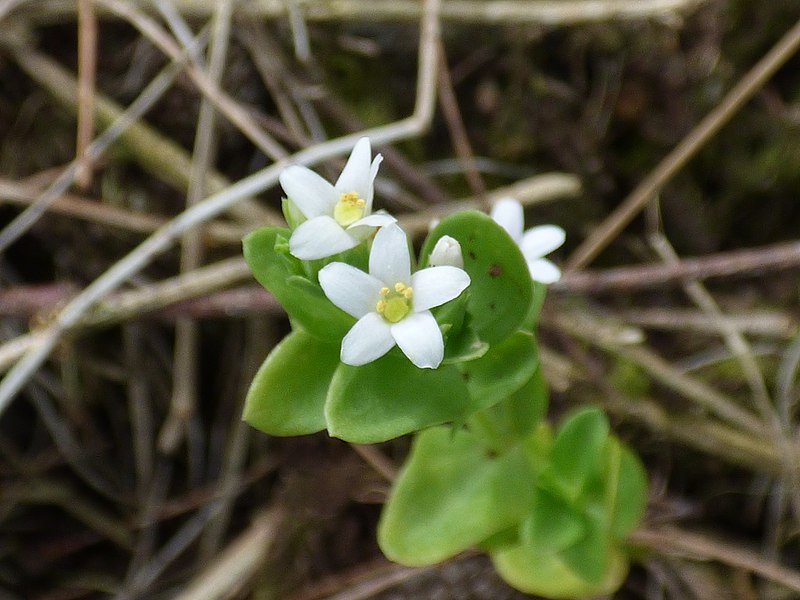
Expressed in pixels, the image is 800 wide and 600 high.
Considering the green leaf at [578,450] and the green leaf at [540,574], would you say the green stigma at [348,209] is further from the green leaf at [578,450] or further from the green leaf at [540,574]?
the green leaf at [540,574]

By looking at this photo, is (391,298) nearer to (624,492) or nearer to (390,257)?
(390,257)

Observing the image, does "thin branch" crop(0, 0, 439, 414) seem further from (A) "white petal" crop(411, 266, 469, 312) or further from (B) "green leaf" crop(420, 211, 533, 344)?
(A) "white petal" crop(411, 266, 469, 312)

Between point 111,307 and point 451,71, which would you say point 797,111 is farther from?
point 111,307

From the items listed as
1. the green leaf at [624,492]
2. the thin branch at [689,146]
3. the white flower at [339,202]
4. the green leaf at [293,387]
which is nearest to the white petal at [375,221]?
the white flower at [339,202]

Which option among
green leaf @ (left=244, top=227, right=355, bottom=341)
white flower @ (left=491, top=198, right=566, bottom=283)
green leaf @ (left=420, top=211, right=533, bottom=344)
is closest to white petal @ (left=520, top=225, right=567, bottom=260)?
white flower @ (left=491, top=198, right=566, bottom=283)

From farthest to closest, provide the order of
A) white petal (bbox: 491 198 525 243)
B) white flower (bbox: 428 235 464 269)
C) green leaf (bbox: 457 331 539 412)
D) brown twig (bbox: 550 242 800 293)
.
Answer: brown twig (bbox: 550 242 800 293) → white petal (bbox: 491 198 525 243) → green leaf (bbox: 457 331 539 412) → white flower (bbox: 428 235 464 269)

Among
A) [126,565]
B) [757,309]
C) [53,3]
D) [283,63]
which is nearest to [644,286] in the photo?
[757,309]

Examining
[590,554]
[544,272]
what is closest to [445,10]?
[544,272]
